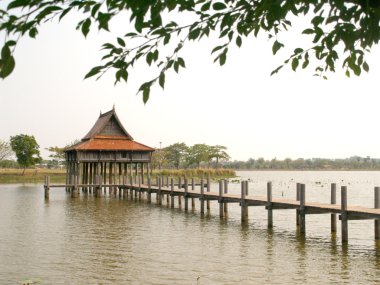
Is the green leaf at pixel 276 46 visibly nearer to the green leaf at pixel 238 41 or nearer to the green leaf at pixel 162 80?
the green leaf at pixel 238 41

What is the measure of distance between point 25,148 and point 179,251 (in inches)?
2042

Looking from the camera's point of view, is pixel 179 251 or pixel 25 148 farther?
pixel 25 148

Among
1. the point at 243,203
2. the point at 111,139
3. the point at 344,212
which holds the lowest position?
the point at 243,203

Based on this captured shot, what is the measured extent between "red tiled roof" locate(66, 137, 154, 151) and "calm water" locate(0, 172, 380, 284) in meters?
13.9

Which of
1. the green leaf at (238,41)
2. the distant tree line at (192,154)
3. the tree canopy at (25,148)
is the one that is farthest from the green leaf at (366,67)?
the distant tree line at (192,154)

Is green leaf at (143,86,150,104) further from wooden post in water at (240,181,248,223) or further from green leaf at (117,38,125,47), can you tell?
wooden post in water at (240,181,248,223)

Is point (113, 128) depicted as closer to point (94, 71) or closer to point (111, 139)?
point (111, 139)

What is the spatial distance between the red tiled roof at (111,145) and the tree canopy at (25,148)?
25.7 metres

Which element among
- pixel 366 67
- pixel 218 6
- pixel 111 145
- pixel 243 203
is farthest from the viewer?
pixel 111 145

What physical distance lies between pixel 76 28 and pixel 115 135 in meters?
35.7

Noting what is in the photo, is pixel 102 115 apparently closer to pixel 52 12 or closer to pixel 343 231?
pixel 343 231

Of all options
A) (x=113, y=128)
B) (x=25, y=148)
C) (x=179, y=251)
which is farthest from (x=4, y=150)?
(x=179, y=251)

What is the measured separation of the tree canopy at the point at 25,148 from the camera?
60.3 meters

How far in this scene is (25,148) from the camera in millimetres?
60875
